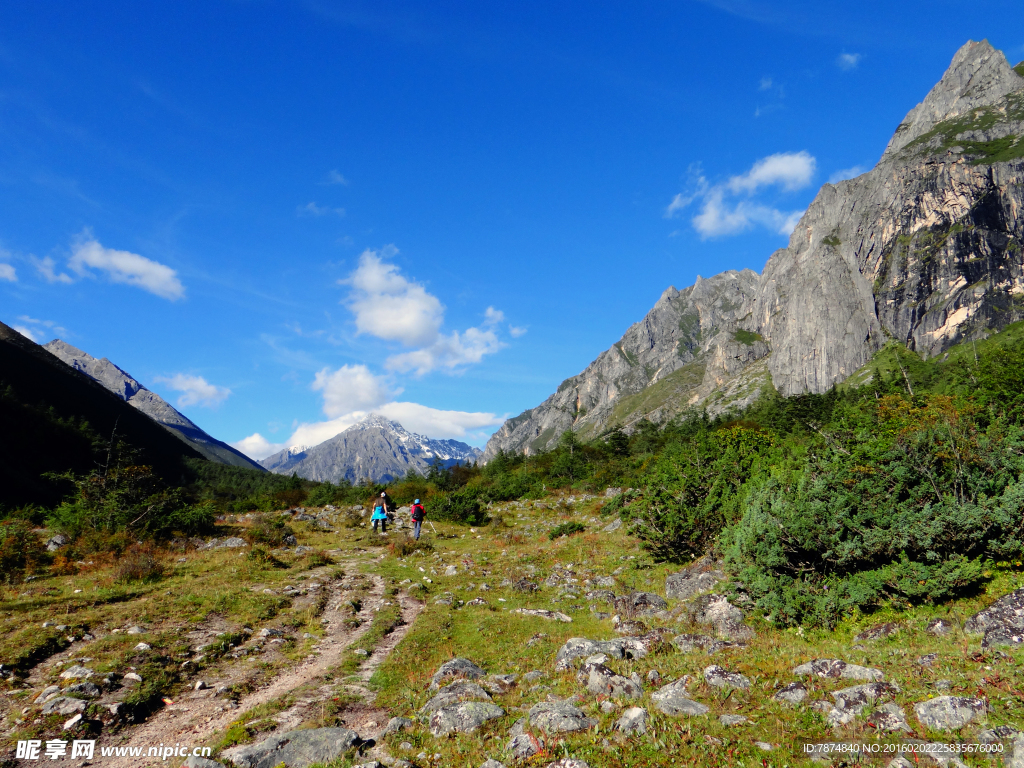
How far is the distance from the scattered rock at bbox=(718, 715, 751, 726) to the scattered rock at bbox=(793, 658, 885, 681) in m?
2.04

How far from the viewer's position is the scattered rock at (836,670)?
24.9ft

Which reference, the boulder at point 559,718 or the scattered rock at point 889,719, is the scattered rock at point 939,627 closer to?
the scattered rock at point 889,719

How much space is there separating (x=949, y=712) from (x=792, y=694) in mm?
1987

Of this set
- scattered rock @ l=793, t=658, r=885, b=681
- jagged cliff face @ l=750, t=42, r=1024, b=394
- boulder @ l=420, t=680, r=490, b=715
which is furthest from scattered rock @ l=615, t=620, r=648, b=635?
jagged cliff face @ l=750, t=42, r=1024, b=394

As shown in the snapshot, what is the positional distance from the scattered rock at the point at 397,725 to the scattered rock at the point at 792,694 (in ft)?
20.8

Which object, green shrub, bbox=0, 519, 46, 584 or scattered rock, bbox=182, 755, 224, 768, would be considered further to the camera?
green shrub, bbox=0, 519, 46, 584

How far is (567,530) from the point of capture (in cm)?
2955

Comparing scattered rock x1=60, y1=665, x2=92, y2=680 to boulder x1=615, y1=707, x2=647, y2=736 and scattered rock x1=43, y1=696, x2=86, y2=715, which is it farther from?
boulder x1=615, y1=707, x2=647, y2=736

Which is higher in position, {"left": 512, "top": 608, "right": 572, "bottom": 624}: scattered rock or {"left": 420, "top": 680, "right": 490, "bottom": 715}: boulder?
{"left": 420, "top": 680, "right": 490, "bottom": 715}: boulder

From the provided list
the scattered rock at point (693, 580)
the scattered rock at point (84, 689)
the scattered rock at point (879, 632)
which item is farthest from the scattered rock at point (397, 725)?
the scattered rock at point (693, 580)

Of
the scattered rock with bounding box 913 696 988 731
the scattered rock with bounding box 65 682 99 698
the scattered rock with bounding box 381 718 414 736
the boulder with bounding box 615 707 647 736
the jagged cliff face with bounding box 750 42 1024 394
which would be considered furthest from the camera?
the jagged cliff face with bounding box 750 42 1024 394

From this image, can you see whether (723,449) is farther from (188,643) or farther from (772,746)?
(188,643)

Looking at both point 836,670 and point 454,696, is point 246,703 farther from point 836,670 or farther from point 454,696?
point 836,670

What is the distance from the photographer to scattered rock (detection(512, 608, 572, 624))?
15.2m
